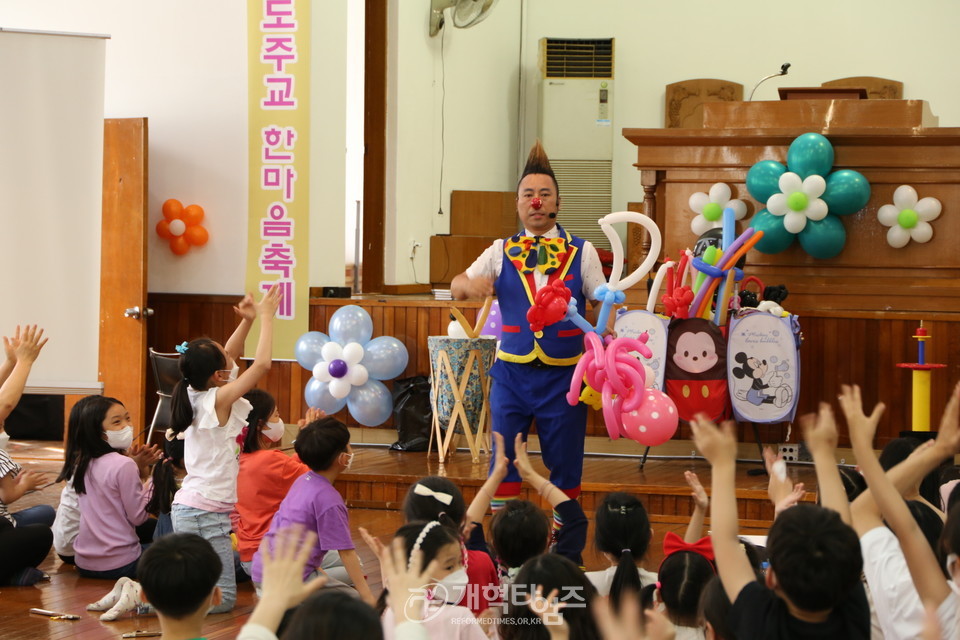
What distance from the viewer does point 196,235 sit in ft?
23.2

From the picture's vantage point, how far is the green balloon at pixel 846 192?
6156 millimetres

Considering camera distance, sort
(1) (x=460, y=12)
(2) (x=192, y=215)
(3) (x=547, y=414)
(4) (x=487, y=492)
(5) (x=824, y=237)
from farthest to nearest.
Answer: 1. (1) (x=460, y=12)
2. (2) (x=192, y=215)
3. (5) (x=824, y=237)
4. (3) (x=547, y=414)
5. (4) (x=487, y=492)

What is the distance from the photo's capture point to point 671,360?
5.79 m

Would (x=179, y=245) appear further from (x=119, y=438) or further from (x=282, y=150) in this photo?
(x=119, y=438)

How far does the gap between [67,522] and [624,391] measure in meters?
2.26

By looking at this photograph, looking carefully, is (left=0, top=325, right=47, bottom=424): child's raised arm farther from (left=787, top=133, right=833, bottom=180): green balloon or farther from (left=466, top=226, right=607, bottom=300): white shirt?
(left=787, top=133, right=833, bottom=180): green balloon

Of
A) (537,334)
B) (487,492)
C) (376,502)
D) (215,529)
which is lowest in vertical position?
(376,502)

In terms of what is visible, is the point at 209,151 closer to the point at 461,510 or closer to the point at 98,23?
the point at 98,23

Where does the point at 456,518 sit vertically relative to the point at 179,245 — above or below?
below

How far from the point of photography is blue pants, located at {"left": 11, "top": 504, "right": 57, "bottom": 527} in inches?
180

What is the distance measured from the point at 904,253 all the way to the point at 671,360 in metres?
1.68

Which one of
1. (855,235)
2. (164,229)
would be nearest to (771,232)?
(855,235)

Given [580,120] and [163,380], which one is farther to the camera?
[580,120]

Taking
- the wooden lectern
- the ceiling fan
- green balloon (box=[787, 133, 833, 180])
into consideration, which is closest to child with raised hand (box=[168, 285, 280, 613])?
the wooden lectern
